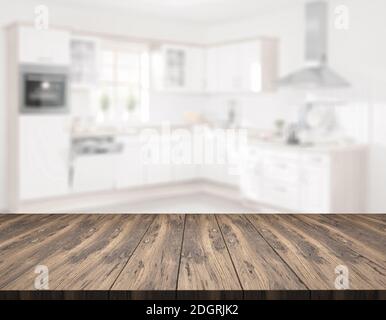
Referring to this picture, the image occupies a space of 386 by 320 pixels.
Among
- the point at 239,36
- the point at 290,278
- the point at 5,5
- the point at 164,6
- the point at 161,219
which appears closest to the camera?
the point at 290,278

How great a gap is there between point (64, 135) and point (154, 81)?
85.7 inches

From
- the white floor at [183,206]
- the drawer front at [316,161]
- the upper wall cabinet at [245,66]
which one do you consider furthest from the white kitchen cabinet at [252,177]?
the upper wall cabinet at [245,66]

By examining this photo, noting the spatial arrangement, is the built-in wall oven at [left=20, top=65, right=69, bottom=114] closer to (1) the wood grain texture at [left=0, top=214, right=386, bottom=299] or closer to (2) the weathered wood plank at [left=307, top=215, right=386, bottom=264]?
(1) the wood grain texture at [left=0, top=214, right=386, bottom=299]

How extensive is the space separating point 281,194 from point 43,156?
2.84 m

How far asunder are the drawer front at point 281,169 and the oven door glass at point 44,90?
257 cm

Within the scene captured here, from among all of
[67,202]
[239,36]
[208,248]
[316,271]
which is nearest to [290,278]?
[316,271]

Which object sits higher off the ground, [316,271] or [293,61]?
[293,61]

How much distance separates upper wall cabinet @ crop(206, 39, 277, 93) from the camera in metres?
6.98

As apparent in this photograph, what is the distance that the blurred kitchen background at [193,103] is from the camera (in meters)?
5.83

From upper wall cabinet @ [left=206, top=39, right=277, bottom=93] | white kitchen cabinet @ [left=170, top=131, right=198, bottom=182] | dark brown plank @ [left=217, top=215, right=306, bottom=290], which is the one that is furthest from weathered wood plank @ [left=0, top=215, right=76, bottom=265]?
white kitchen cabinet @ [left=170, top=131, right=198, bottom=182]

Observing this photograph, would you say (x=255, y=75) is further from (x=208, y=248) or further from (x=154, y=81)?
(x=208, y=248)

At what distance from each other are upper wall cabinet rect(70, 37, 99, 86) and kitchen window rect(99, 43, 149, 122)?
746 mm

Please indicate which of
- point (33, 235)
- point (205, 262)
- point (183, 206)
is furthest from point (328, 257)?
point (183, 206)

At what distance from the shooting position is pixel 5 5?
6.24 meters
